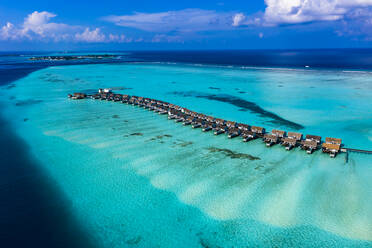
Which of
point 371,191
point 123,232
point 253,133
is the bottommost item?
point 123,232

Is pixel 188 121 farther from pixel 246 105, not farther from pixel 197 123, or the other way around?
pixel 246 105

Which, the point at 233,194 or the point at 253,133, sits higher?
the point at 253,133

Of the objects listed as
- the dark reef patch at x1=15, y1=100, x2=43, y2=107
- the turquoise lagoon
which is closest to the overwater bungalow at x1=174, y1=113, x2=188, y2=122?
the turquoise lagoon

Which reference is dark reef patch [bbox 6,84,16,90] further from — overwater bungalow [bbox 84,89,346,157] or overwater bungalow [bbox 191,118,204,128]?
overwater bungalow [bbox 191,118,204,128]

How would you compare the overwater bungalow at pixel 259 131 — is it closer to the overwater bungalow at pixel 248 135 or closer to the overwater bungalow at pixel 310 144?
the overwater bungalow at pixel 248 135

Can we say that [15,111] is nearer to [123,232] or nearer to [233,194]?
[123,232]

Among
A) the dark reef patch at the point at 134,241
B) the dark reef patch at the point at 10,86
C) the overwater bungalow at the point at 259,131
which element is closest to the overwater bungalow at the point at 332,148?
the overwater bungalow at the point at 259,131

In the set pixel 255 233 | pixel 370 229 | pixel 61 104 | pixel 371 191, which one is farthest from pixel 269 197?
pixel 61 104
